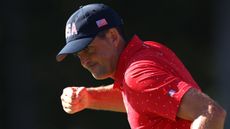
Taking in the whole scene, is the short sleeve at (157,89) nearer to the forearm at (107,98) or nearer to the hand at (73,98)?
the hand at (73,98)

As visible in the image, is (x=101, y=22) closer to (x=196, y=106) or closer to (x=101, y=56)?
(x=101, y=56)

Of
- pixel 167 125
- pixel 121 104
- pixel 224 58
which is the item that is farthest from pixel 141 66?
pixel 224 58

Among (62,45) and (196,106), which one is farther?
(62,45)

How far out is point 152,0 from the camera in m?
8.66

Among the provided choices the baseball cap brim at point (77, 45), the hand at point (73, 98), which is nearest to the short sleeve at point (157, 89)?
the baseball cap brim at point (77, 45)

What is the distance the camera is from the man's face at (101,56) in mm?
4117

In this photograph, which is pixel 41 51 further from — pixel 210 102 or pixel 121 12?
pixel 210 102

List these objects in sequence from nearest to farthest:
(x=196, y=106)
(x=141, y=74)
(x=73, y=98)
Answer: (x=196, y=106), (x=141, y=74), (x=73, y=98)

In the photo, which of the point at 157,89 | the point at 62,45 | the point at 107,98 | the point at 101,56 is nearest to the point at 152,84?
the point at 157,89

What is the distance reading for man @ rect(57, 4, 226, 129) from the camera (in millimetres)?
3658

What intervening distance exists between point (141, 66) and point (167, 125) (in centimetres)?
33

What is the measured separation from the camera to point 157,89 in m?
3.69

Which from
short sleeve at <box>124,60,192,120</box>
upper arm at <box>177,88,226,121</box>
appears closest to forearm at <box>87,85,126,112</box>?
short sleeve at <box>124,60,192,120</box>

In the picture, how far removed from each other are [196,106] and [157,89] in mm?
199
